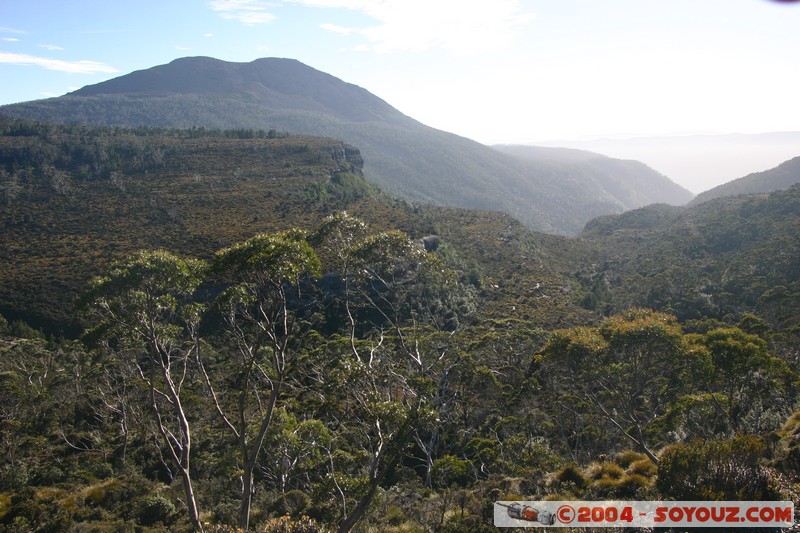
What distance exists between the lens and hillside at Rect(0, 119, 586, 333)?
5469cm

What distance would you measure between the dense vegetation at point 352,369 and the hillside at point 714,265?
460 millimetres

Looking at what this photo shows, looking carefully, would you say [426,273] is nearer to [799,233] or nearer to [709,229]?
[799,233]

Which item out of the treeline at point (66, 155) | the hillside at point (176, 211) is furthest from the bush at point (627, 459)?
the treeline at point (66, 155)

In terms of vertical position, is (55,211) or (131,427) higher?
(55,211)

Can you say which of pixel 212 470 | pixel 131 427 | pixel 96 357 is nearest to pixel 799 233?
pixel 212 470

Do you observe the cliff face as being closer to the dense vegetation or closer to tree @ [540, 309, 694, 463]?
the dense vegetation

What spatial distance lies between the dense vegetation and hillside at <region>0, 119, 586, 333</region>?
558 mm

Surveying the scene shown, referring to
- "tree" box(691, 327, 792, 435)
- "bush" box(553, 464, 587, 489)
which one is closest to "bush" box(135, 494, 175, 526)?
"bush" box(553, 464, 587, 489)

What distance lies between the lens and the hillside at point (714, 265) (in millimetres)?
49594

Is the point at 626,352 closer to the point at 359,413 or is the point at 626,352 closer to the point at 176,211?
the point at 359,413

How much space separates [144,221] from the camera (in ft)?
219

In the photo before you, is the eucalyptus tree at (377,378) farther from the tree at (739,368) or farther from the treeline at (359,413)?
the tree at (739,368)

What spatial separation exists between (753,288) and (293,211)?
2304 inches

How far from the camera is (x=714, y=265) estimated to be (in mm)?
64250
